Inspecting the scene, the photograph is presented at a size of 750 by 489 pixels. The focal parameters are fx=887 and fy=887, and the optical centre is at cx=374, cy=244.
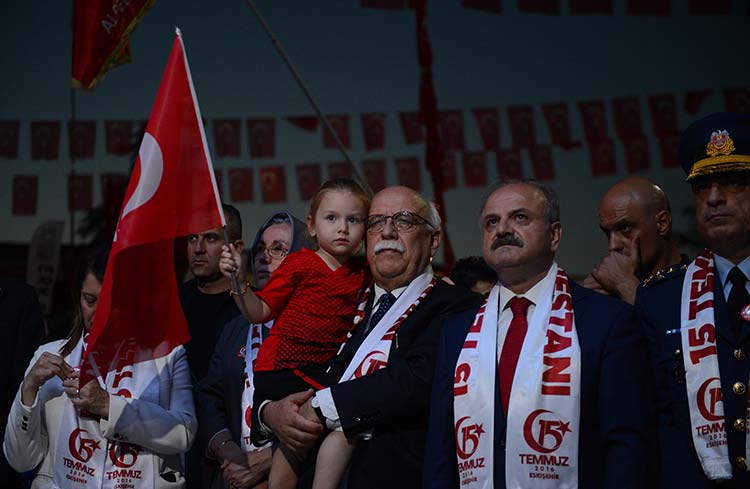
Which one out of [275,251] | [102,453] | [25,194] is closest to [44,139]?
[25,194]

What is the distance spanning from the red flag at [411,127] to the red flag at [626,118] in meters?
2.64

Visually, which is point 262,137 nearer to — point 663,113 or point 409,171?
point 409,171

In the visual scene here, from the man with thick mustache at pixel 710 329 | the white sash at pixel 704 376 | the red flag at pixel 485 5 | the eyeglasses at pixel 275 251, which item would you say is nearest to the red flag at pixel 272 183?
the red flag at pixel 485 5

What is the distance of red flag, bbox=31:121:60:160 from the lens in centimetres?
1280

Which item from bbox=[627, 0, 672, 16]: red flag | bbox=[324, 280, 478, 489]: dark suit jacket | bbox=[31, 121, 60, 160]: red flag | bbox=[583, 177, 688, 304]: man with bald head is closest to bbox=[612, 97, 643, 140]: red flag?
bbox=[627, 0, 672, 16]: red flag

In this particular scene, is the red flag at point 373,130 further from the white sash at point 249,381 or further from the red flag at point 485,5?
the white sash at point 249,381

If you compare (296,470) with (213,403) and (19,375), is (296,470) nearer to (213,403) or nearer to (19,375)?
(213,403)

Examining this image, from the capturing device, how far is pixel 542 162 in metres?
12.5

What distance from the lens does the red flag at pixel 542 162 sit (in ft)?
40.5

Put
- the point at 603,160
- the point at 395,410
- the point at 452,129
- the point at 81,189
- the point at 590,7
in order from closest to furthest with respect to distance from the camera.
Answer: the point at 395,410 < the point at 590,7 < the point at 452,129 < the point at 603,160 < the point at 81,189

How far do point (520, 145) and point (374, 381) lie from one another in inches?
345

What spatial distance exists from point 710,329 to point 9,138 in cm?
1167

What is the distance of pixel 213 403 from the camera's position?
14.7 ft

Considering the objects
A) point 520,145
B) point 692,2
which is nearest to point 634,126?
point 520,145
